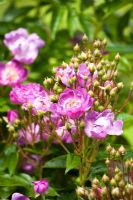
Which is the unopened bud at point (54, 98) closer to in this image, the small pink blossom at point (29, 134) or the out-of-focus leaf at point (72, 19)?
the small pink blossom at point (29, 134)

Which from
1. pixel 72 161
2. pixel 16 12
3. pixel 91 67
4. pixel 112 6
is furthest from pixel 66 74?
pixel 16 12

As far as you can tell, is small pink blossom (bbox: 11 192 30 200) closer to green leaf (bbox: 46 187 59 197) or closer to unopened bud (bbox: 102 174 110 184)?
green leaf (bbox: 46 187 59 197)

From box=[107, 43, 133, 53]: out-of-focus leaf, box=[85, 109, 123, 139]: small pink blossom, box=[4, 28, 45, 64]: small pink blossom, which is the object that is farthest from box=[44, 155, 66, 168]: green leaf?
box=[107, 43, 133, 53]: out-of-focus leaf

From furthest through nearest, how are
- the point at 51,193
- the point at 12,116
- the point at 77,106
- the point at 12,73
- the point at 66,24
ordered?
1. the point at 66,24
2. the point at 12,73
3. the point at 12,116
4. the point at 51,193
5. the point at 77,106

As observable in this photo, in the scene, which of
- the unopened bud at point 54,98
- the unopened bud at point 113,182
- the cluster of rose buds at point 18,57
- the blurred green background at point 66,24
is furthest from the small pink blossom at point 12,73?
the unopened bud at point 113,182

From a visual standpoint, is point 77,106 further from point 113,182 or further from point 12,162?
point 12,162

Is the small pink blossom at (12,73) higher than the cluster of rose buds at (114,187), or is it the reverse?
the small pink blossom at (12,73)
